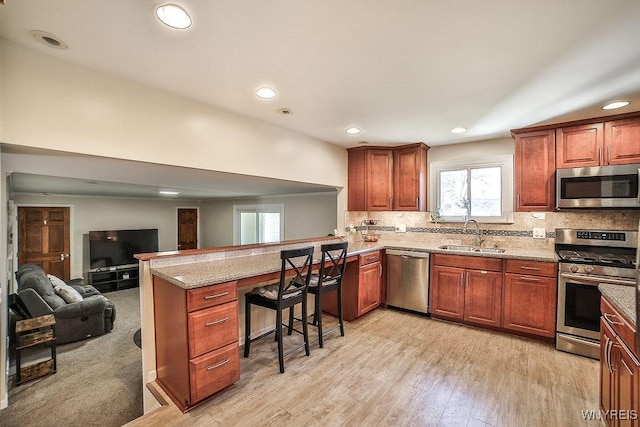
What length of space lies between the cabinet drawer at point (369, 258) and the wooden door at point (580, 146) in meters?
2.20

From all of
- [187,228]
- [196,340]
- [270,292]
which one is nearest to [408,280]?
[270,292]

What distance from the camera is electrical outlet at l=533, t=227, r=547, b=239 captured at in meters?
3.36

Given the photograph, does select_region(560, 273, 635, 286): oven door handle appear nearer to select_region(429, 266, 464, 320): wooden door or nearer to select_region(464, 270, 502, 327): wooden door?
select_region(464, 270, 502, 327): wooden door

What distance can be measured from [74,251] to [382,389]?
720 cm

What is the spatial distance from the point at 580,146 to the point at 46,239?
29.6 feet

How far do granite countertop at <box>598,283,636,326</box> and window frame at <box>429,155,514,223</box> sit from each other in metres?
2.06

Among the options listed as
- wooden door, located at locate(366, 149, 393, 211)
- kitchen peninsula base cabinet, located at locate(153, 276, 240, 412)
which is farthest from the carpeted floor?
wooden door, located at locate(366, 149, 393, 211)

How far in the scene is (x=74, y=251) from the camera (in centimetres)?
619

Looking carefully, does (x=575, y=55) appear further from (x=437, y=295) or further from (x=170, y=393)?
(x=170, y=393)

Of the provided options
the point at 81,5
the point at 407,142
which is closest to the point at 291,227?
the point at 407,142

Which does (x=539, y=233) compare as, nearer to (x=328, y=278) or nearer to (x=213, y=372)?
(x=328, y=278)

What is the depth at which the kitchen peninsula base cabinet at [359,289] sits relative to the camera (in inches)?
134

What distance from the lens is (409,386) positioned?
84.3 inches

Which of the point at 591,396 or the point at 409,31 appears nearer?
the point at 409,31
